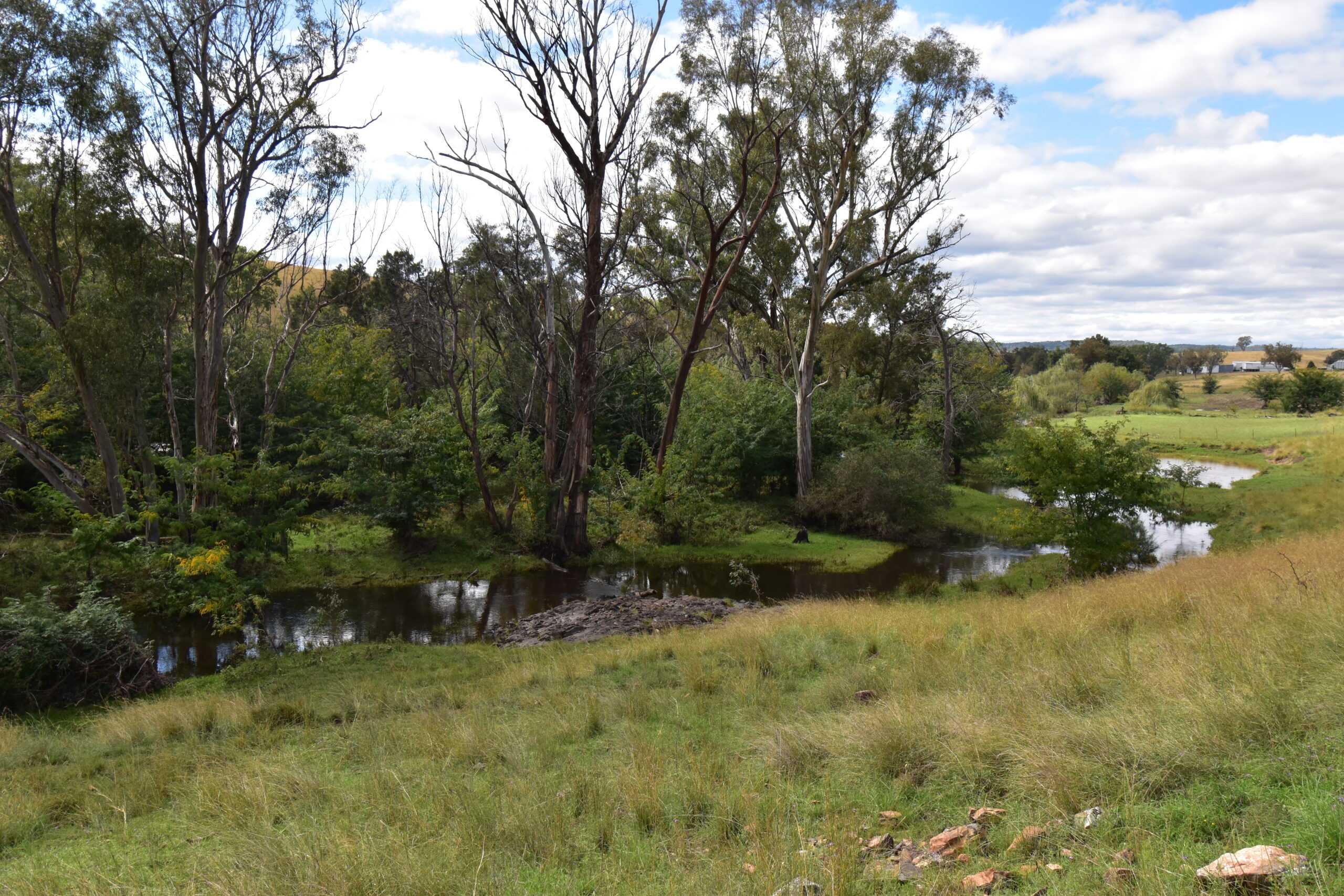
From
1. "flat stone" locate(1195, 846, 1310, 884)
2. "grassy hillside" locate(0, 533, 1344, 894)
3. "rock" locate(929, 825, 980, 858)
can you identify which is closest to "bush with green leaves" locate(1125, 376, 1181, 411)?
"grassy hillside" locate(0, 533, 1344, 894)

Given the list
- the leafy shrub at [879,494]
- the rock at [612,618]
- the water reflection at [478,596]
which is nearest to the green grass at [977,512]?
the water reflection at [478,596]

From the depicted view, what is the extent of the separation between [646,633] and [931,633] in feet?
17.2

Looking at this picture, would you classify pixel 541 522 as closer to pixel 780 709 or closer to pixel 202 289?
pixel 202 289

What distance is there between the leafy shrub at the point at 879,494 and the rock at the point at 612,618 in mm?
8475

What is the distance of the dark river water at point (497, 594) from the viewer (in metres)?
13.4

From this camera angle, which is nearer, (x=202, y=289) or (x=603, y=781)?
(x=603, y=781)

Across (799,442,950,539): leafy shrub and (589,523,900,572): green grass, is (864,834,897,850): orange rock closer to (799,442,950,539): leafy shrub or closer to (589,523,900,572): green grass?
(589,523,900,572): green grass

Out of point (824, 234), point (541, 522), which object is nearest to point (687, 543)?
point (541, 522)

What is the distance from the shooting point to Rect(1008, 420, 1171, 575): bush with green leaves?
15.5 metres

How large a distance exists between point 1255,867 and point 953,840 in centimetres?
130

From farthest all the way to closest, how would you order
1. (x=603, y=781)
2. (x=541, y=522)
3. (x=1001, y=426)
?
(x=1001, y=426) < (x=541, y=522) < (x=603, y=781)

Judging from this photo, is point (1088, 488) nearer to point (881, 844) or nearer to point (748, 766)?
point (748, 766)

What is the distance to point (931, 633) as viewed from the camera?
8.66 metres

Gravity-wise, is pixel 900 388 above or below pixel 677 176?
below
